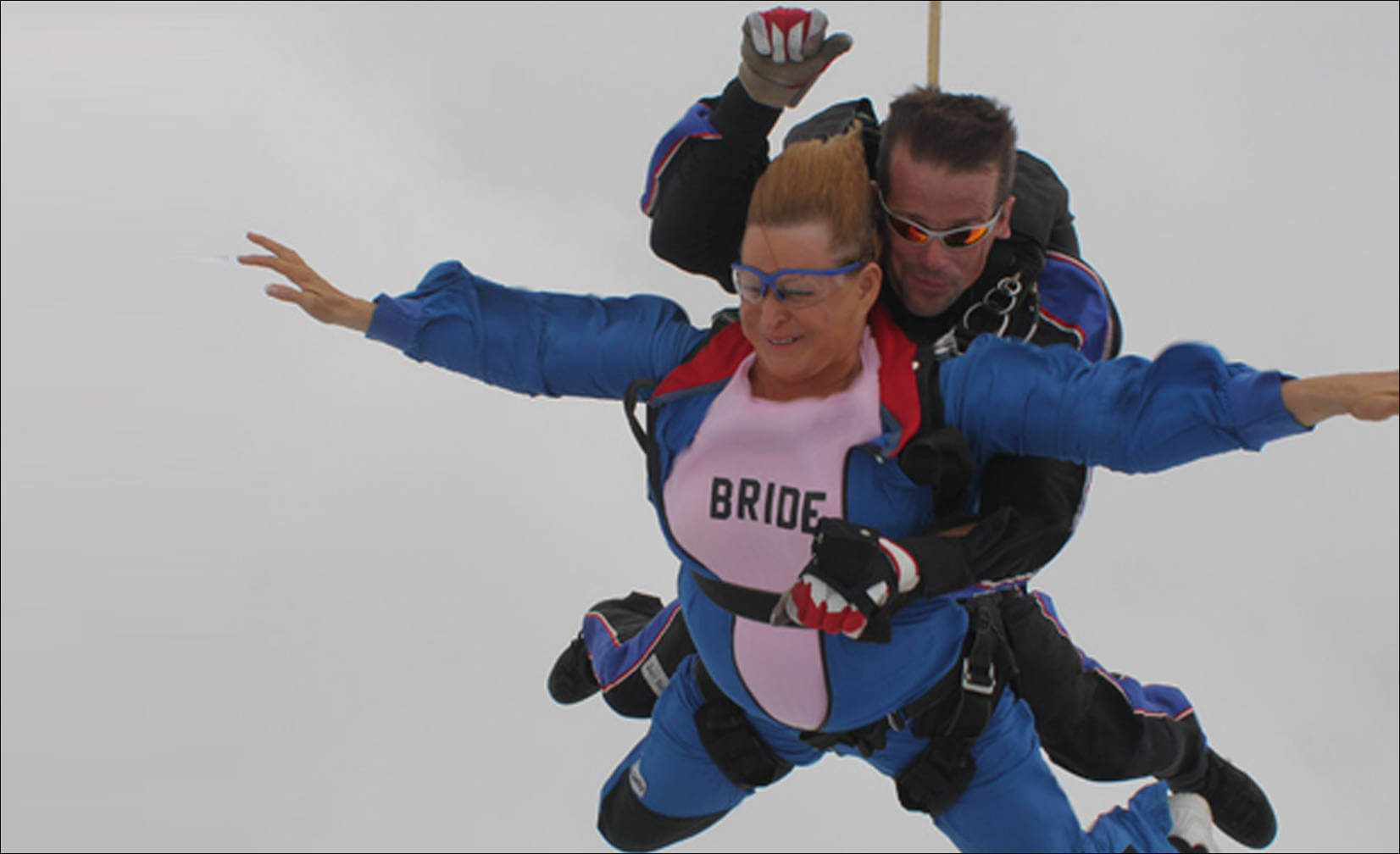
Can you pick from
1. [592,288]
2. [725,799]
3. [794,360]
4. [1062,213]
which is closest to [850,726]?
[725,799]

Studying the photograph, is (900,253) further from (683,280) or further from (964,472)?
(683,280)

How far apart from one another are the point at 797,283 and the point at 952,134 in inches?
16.0

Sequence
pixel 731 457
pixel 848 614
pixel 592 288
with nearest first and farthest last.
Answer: pixel 848 614 → pixel 731 457 → pixel 592 288

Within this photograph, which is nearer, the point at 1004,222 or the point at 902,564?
the point at 902,564

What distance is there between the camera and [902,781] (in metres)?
3.60

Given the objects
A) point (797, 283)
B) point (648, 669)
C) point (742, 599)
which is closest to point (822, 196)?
point (797, 283)

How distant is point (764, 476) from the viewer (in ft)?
9.98

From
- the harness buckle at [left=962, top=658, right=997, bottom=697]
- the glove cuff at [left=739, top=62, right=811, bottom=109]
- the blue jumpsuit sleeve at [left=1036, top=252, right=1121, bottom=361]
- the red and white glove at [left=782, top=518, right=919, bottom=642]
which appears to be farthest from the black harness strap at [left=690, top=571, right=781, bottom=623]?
the glove cuff at [left=739, top=62, right=811, bottom=109]

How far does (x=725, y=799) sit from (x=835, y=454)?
115cm

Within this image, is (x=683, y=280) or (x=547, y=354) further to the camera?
(x=683, y=280)

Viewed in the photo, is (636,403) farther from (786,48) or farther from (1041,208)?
(1041,208)

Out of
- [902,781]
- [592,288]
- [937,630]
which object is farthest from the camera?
[592,288]

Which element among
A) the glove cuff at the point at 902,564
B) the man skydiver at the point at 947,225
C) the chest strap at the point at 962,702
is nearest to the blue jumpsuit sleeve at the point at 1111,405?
the man skydiver at the point at 947,225

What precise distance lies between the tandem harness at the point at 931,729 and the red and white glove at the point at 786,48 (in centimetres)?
120
